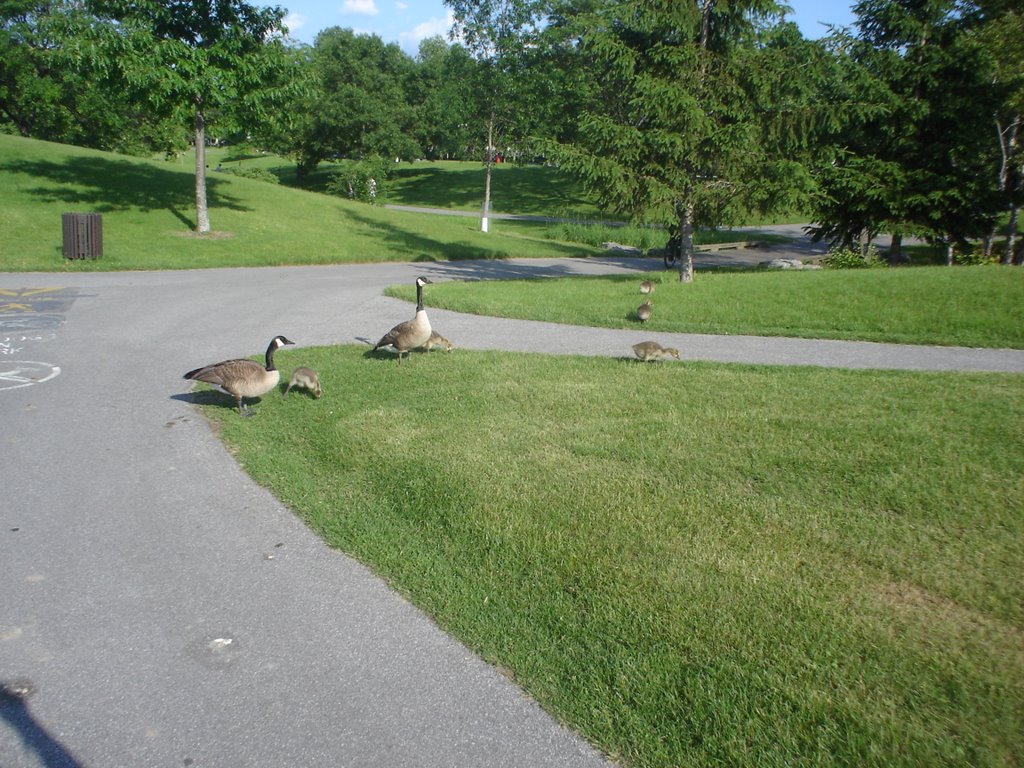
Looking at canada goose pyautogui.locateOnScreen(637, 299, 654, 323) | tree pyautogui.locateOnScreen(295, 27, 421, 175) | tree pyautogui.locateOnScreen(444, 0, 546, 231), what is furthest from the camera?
tree pyautogui.locateOnScreen(295, 27, 421, 175)

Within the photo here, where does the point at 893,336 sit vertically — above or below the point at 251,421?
above

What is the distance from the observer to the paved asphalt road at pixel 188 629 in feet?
11.5

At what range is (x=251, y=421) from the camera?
8.23m

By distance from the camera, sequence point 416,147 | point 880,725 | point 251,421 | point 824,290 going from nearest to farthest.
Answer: point 880,725 < point 251,421 < point 824,290 < point 416,147

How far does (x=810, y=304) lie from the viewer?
14695 millimetres

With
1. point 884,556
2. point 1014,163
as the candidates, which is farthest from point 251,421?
point 1014,163

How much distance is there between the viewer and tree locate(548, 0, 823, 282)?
17.4m

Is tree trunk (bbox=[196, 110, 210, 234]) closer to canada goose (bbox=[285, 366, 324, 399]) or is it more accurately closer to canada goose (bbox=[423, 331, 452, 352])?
canada goose (bbox=[423, 331, 452, 352])

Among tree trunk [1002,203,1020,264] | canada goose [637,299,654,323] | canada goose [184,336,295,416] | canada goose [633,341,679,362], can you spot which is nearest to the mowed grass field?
canada goose [633,341,679,362]

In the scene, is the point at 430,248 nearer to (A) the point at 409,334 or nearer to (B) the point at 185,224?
(B) the point at 185,224

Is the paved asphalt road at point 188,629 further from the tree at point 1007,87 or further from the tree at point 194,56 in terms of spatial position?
the tree at point 1007,87

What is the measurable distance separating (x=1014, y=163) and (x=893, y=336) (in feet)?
49.1

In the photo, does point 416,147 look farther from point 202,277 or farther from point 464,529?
point 464,529

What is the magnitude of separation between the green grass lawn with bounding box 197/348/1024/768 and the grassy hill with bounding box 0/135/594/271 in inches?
595
